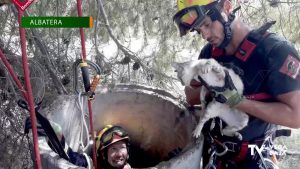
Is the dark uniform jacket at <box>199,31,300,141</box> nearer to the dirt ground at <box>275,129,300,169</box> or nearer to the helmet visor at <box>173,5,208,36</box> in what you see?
the helmet visor at <box>173,5,208,36</box>

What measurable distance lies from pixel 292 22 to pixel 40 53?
7.34ft

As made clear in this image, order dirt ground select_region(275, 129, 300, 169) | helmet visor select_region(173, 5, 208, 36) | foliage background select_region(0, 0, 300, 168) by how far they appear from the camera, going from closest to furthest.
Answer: helmet visor select_region(173, 5, 208, 36) → foliage background select_region(0, 0, 300, 168) → dirt ground select_region(275, 129, 300, 169)

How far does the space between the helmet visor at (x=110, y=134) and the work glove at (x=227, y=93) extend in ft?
2.75

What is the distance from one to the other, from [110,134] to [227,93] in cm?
93

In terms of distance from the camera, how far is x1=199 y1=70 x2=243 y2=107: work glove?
1.74 metres

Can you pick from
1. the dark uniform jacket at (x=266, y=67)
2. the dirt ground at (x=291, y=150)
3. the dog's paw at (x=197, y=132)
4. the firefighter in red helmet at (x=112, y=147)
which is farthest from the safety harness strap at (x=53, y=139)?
the dirt ground at (x=291, y=150)

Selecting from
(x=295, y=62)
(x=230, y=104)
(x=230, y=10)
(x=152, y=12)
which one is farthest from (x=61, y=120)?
(x=152, y=12)

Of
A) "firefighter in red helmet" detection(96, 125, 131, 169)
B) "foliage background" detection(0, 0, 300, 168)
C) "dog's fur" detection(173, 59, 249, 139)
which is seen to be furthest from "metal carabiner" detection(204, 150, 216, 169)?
"foliage background" detection(0, 0, 300, 168)

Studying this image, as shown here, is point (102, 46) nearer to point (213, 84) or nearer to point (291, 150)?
point (213, 84)

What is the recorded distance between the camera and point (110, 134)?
7.80 ft

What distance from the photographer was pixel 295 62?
1763mm

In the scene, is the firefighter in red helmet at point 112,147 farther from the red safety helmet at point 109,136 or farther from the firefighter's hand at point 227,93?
the firefighter's hand at point 227,93

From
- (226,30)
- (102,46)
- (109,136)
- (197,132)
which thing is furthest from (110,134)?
(102,46)

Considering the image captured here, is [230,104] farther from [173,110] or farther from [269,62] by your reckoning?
[173,110]
